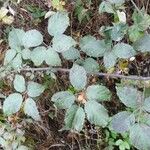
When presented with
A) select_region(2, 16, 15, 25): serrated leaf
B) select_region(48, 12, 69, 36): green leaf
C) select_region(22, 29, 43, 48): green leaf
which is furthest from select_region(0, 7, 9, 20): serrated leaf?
select_region(48, 12, 69, 36): green leaf

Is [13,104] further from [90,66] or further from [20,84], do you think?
[90,66]

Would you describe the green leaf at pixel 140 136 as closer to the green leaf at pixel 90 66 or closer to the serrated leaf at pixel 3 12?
the green leaf at pixel 90 66

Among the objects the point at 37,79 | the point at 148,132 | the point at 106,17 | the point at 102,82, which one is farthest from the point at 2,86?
the point at 148,132

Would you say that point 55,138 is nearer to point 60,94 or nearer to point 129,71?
point 129,71

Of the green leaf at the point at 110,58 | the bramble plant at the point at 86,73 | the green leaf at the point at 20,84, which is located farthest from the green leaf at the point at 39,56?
the green leaf at the point at 110,58

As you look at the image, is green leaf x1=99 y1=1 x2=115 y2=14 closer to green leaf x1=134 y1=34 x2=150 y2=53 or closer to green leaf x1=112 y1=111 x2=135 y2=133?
green leaf x1=134 y1=34 x2=150 y2=53

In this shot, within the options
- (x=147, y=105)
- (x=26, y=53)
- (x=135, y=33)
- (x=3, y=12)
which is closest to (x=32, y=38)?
(x=26, y=53)

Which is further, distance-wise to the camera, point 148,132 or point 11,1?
point 11,1
